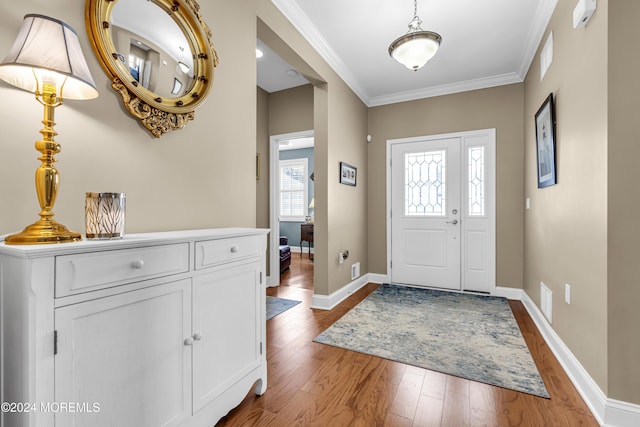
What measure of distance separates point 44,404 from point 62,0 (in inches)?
54.8

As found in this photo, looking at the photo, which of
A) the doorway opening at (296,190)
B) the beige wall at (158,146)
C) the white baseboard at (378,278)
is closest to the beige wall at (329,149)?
the beige wall at (158,146)

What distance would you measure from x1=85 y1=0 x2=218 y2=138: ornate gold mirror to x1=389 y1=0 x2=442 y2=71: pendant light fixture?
135 cm

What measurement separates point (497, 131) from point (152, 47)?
3.78 m

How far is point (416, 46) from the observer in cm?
218

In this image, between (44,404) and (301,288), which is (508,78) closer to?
(301,288)

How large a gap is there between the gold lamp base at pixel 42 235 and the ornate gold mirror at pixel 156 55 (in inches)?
25.7

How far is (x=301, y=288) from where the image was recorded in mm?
4066

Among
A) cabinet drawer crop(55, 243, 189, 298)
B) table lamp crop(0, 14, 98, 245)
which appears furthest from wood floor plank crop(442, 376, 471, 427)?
table lamp crop(0, 14, 98, 245)

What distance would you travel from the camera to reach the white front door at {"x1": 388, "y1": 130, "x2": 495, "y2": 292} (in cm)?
378

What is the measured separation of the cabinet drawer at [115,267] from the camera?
33.7 inches

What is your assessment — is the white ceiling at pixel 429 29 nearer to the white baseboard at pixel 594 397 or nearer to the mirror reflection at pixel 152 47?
the mirror reflection at pixel 152 47

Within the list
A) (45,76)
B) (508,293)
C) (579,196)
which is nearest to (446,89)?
(579,196)

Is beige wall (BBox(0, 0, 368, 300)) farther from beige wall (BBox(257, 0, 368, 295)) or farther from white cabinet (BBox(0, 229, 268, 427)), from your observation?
white cabinet (BBox(0, 229, 268, 427))

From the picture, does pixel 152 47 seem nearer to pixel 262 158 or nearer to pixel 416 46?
pixel 416 46
